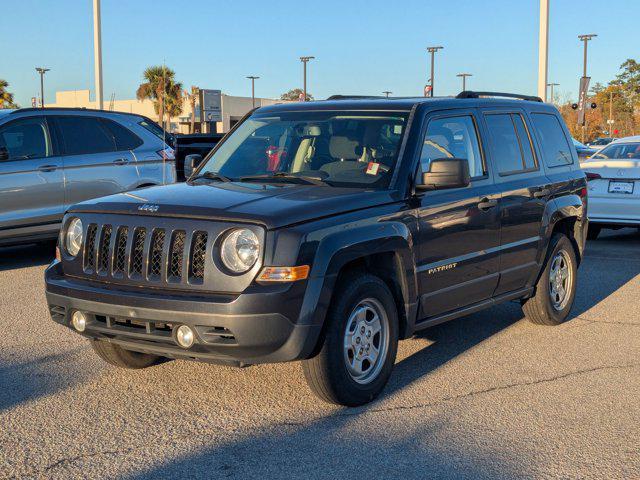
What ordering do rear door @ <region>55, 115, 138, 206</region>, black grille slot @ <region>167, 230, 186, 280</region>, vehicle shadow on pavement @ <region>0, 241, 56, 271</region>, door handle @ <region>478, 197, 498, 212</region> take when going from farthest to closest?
vehicle shadow on pavement @ <region>0, 241, 56, 271</region>
rear door @ <region>55, 115, 138, 206</region>
door handle @ <region>478, 197, 498, 212</region>
black grille slot @ <region>167, 230, 186, 280</region>

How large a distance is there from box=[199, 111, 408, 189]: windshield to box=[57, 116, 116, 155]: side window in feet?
15.5

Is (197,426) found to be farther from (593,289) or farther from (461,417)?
(593,289)

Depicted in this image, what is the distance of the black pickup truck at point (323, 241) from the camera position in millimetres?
4598

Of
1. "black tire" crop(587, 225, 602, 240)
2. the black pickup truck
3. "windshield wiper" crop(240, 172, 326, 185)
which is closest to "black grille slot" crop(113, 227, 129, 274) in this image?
the black pickup truck

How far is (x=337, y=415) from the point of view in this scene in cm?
496

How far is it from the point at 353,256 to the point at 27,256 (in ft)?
25.7

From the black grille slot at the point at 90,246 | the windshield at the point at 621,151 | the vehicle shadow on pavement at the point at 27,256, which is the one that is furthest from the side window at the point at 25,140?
the windshield at the point at 621,151

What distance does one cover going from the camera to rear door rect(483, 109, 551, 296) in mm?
6465

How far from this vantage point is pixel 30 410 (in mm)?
5012

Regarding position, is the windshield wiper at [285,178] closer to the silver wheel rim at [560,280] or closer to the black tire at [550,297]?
the black tire at [550,297]

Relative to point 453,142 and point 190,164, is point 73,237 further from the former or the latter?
point 453,142

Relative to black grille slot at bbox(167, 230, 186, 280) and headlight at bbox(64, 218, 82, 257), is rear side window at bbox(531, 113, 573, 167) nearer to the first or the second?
black grille slot at bbox(167, 230, 186, 280)

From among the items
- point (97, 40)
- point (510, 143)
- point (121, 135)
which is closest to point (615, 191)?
point (510, 143)

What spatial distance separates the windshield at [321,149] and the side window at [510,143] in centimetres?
106
